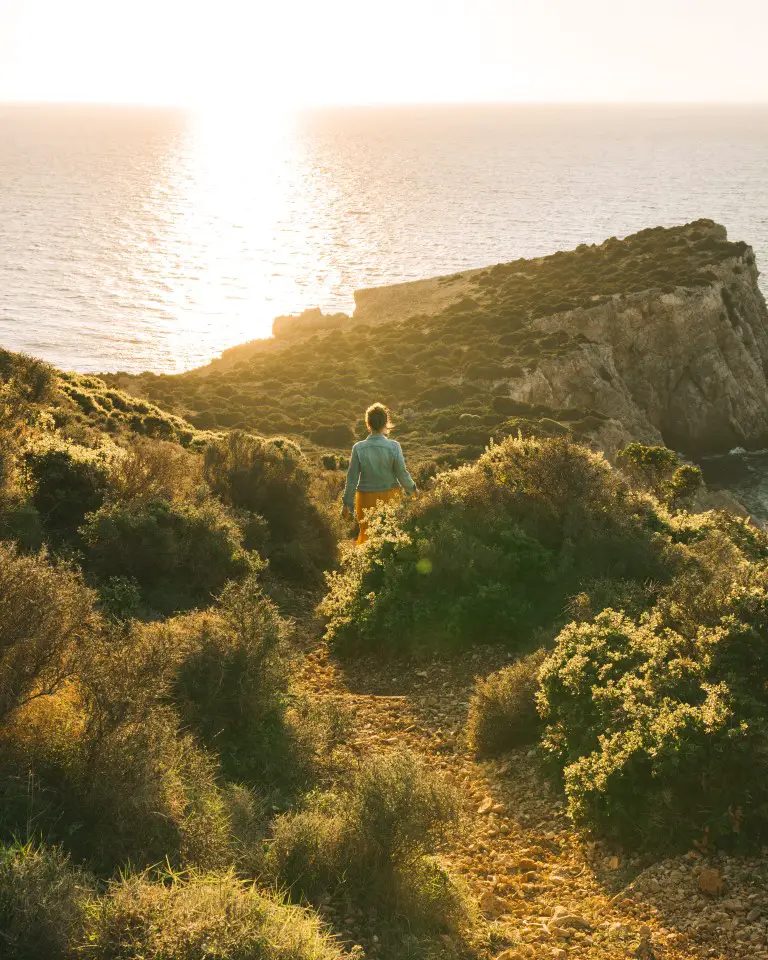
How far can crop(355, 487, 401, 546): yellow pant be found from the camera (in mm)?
11070

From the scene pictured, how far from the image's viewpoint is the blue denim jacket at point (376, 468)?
10.8 m

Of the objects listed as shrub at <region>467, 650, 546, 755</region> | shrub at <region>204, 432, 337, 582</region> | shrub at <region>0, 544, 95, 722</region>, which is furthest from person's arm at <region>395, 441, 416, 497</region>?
shrub at <region>0, 544, 95, 722</region>

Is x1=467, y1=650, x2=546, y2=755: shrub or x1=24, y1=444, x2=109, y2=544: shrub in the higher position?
x1=24, y1=444, x2=109, y2=544: shrub

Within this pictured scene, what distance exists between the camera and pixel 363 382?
46781 mm

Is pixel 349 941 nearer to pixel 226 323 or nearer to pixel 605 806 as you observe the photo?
pixel 605 806

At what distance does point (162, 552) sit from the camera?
953cm

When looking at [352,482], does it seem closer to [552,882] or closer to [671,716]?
[671,716]

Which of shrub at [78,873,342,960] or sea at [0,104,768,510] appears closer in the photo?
shrub at [78,873,342,960]

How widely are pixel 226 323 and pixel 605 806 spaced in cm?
8932

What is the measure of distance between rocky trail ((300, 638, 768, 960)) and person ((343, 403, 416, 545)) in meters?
3.52

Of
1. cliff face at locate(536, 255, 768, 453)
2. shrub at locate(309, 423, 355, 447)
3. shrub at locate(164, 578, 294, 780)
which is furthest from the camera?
cliff face at locate(536, 255, 768, 453)

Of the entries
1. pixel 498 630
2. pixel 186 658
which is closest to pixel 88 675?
pixel 186 658

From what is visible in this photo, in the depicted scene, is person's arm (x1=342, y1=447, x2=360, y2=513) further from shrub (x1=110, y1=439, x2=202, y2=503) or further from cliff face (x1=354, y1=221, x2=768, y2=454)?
cliff face (x1=354, y1=221, x2=768, y2=454)

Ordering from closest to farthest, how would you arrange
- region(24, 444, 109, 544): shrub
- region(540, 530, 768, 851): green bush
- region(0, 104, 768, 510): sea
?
1. region(540, 530, 768, 851): green bush
2. region(24, 444, 109, 544): shrub
3. region(0, 104, 768, 510): sea
